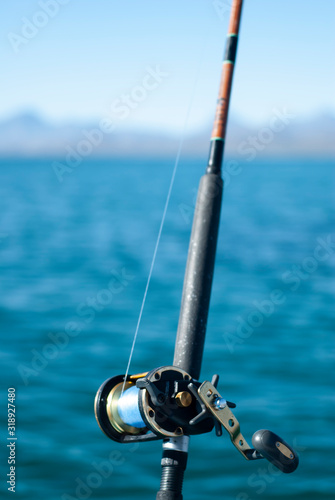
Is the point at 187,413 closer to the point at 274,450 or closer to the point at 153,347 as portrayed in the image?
the point at 274,450

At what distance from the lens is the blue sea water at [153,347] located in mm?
4828

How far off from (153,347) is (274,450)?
5.88 m

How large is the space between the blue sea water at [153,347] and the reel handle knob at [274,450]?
2662mm

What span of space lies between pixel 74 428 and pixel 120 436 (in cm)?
345

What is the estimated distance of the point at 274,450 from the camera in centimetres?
199

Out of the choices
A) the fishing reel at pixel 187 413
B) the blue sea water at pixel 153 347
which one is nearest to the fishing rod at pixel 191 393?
the fishing reel at pixel 187 413

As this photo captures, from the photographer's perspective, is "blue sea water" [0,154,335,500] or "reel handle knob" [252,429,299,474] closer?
"reel handle knob" [252,429,299,474]

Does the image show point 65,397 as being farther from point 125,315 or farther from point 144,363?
point 125,315

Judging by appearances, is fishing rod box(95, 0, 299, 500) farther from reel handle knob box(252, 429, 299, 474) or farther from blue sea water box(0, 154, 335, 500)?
blue sea water box(0, 154, 335, 500)

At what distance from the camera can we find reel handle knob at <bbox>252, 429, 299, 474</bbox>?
1.98 m

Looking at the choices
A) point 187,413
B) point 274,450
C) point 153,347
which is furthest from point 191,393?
point 153,347

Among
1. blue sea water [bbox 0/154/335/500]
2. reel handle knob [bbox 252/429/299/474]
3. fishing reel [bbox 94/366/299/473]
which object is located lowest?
reel handle knob [bbox 252/429/299/474]

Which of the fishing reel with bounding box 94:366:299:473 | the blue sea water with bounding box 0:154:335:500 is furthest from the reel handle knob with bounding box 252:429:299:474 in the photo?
the blue sea water with bounding box 0:154:335:500

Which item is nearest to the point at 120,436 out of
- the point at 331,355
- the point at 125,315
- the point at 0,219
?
the point at 331,355
